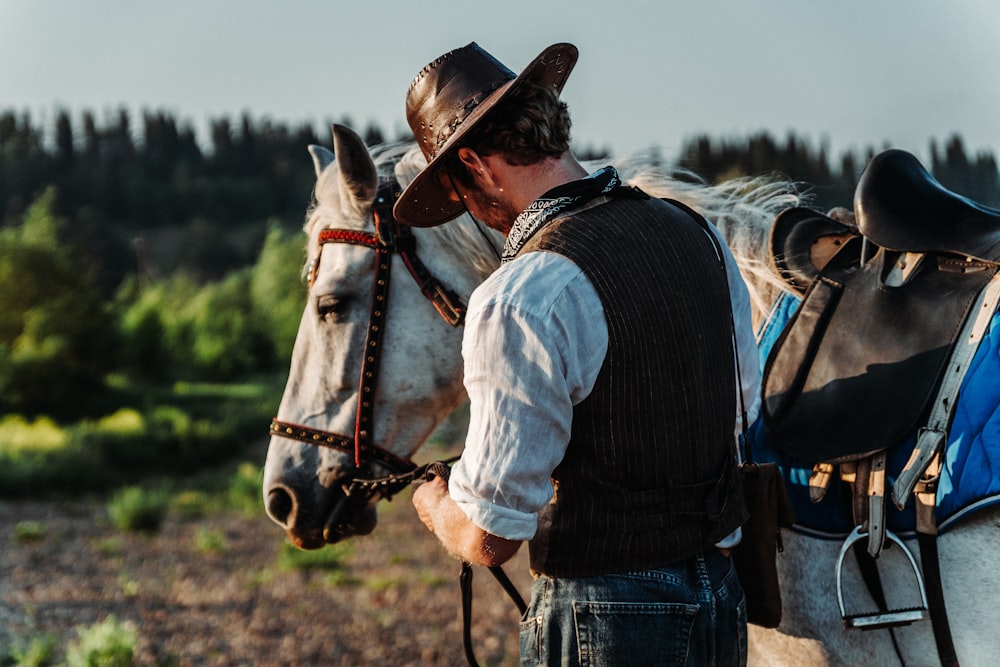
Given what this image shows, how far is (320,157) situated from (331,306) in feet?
2.56

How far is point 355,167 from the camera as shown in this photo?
261 cm

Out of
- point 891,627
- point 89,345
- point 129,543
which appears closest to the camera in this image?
point 891,627

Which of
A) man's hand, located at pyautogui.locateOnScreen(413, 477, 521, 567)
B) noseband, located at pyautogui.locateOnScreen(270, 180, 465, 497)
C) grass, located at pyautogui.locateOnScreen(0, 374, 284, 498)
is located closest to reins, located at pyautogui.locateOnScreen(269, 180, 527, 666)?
noseband, located at pyautogui.locateOnScreen(270, 180, 465, 497)

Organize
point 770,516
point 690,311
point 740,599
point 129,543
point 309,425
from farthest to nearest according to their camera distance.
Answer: point 129,543 → point 309,425 → point 770,516 → point 740,599 → point 690,311

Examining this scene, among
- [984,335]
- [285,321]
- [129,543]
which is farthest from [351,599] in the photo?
[285,321]

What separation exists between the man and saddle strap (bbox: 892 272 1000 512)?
52cm

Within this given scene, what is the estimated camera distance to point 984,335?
2088 millimetres

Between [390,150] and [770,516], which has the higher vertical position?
[390,150]

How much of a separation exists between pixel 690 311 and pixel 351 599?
6.60 m

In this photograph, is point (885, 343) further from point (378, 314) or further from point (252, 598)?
point (252, 598)

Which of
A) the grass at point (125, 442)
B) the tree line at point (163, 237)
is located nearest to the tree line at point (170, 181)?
the tree line at point (163, 237)

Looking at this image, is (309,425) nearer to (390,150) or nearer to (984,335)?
(390,150)

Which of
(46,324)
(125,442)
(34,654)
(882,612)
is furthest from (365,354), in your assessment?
(46,324)

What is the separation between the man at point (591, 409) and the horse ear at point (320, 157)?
52.2 inches
